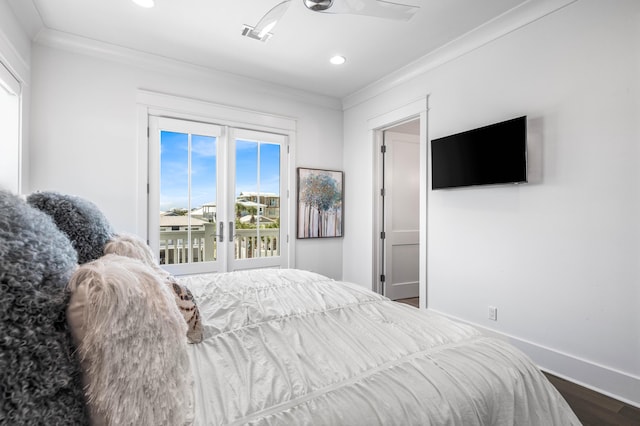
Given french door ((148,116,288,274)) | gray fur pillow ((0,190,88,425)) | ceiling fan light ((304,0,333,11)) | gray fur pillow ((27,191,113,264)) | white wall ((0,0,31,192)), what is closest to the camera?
gray fur pillow ((0,190,88,425))

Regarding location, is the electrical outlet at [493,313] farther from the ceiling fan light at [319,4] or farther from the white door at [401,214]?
the ceiling fan light at [319,4]

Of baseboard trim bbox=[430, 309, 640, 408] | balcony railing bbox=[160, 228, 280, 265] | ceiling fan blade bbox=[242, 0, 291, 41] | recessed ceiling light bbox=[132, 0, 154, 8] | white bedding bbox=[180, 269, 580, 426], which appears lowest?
baseboard trim bbox=[430, 309, 640, 408]

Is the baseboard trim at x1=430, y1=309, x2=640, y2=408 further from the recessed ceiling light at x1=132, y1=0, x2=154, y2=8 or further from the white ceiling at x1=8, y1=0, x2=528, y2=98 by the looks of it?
the recessed ceiling light at x1=132, y1=0, x2=154, y2=8

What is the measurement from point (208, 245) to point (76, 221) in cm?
240

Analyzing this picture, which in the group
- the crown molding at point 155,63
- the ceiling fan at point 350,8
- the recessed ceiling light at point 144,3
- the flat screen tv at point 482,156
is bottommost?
the flat screen tv at point 482,156

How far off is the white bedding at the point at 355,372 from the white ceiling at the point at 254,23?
230 cm

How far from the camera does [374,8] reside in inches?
75.7

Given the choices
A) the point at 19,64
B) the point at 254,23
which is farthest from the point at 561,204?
the point at 19,64

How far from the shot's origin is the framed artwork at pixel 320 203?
411cm

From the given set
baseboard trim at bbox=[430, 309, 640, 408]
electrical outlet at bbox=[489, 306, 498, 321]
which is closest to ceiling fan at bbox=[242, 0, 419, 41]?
electrical outlet at bbox=[489, 306, 498, 321]

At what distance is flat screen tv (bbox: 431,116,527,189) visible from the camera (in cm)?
238

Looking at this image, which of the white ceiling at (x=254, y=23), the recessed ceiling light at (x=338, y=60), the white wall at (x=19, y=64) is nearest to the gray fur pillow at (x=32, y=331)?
the white wall at (x=19, y=64)

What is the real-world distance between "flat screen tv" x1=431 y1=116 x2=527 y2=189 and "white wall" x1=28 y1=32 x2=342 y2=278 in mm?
2443

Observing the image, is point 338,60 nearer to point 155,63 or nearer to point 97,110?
point 155,63
